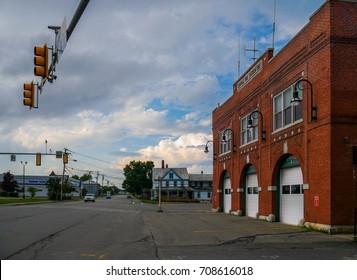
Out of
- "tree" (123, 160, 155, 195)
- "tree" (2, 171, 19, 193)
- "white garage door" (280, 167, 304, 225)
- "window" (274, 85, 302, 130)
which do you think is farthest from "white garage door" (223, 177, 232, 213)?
"tree" (123, 160, 155, 195)

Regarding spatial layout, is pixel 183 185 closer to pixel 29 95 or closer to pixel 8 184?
pixel 8 184

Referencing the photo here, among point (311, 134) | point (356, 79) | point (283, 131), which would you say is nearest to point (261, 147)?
point (283, 131)

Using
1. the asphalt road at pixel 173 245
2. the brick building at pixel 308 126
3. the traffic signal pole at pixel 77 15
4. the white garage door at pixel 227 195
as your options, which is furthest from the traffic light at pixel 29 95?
the white garage door at pixel 227 195

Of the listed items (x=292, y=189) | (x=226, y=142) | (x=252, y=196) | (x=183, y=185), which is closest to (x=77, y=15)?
(x=292, y=189)

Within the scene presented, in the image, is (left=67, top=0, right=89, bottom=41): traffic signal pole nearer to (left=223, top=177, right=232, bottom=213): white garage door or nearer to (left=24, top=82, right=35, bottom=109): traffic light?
(left=24, top=82, right=35, bottom=109): traffic light

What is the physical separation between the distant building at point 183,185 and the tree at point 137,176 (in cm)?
2491

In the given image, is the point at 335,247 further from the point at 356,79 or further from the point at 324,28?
the point at 324,28

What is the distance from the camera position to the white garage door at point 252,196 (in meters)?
29.0

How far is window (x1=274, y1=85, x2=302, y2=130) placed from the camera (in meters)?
21.8

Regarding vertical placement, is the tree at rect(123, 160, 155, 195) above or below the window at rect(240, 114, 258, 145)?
below

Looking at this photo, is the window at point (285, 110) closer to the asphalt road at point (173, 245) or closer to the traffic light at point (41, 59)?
the asphalt road at point (173, 245)

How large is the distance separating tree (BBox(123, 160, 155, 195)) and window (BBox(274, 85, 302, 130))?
11157 cm

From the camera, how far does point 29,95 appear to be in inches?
571

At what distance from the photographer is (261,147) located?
26969 millimetres
